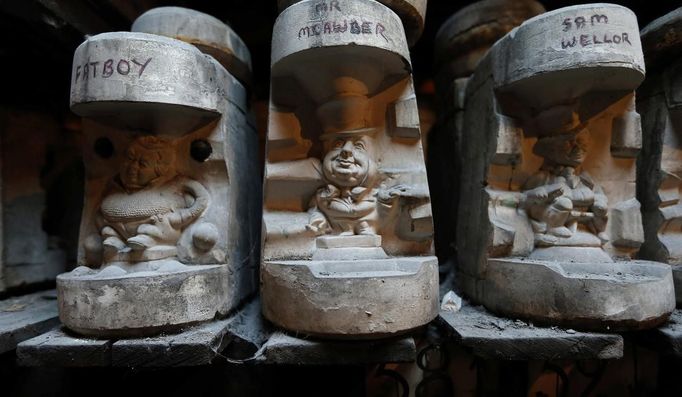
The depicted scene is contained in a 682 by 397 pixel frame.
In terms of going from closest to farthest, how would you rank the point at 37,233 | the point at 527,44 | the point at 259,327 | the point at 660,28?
the point at 527,44 < the point at 259,327 < the point at 660,28 < the point at 37,233

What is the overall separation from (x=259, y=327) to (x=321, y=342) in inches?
20.2

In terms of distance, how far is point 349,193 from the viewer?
218 cm

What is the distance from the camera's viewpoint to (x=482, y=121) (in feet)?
8.07

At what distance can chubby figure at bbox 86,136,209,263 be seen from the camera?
2.09 m

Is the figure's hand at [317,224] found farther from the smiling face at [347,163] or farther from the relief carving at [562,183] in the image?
the relief carving at [562,183]

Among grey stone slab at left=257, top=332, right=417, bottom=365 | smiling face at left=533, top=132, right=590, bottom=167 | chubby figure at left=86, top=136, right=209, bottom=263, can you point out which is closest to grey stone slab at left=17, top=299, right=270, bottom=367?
grey stone slab at left=257, top=332, right=417, bottom=365

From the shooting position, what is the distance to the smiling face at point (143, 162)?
85.7 inches

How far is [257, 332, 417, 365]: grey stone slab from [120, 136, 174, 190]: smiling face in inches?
44.3

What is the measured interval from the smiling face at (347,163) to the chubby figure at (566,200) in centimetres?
96

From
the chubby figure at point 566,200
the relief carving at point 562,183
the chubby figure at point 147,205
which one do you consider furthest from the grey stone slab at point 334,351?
the chubby figure at point 566,200

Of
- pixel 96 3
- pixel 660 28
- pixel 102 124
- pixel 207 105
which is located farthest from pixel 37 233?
pixel 660 28

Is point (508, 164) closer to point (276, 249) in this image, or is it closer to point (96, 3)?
point (276, 249)

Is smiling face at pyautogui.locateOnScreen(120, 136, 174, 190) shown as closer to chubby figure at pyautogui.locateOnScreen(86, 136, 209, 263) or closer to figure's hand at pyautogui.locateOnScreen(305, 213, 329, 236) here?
chubby figure at pyautogui.locateOnScreen(86, 136, 209, 263)

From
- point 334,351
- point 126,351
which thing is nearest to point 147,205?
point 126,351
